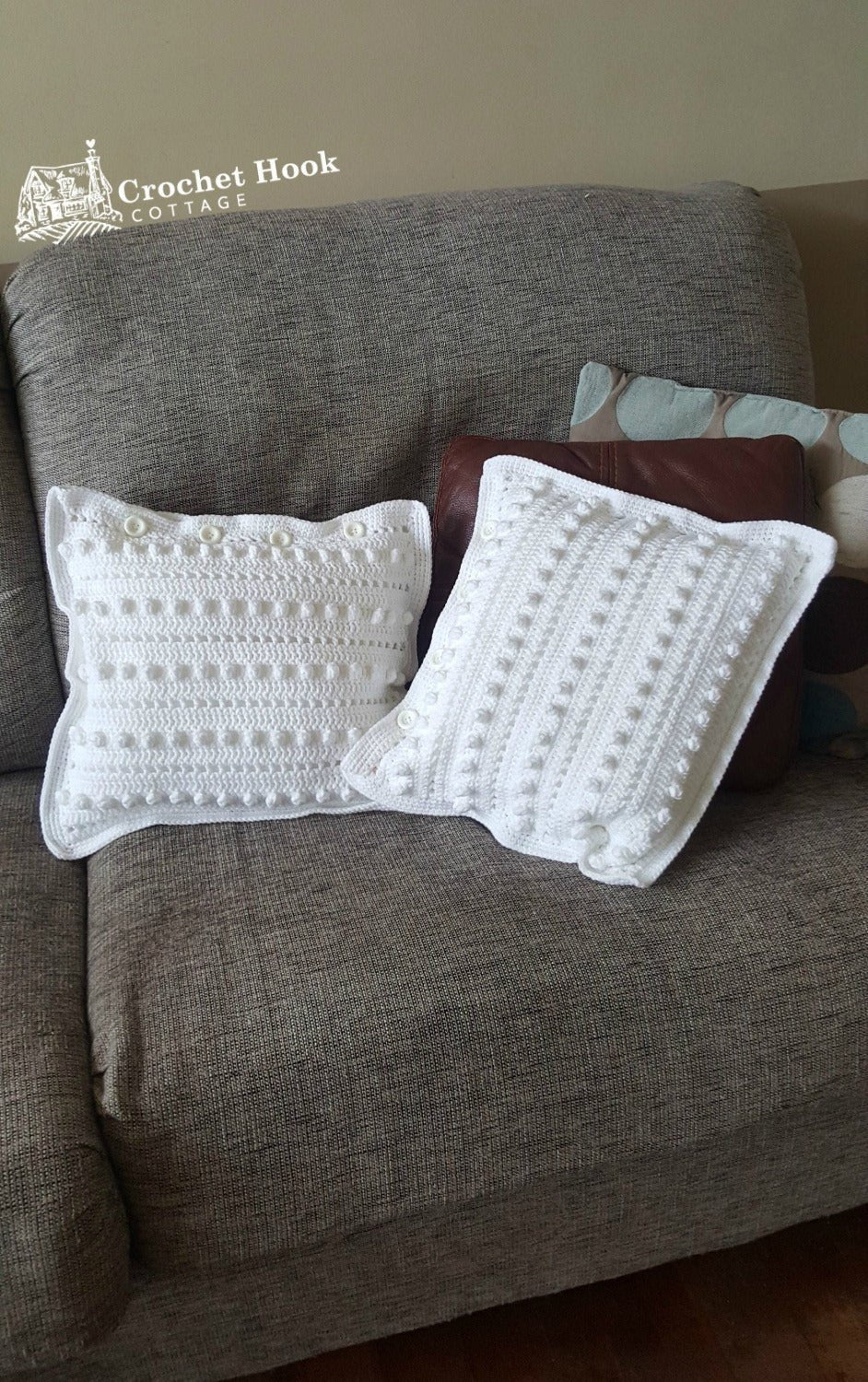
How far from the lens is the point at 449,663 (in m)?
1.10

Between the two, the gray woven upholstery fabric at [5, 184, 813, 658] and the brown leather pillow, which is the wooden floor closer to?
the brown leather pillow

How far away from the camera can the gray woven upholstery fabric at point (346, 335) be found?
1249 mm

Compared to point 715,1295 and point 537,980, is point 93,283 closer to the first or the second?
point 537,980

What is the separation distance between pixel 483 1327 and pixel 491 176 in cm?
151

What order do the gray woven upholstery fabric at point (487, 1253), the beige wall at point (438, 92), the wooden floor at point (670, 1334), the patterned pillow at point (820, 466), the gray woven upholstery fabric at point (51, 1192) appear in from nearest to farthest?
the gray woven upholstery fabric at point (51, 1192)
the gray woven upholstery fabric at point (487, 1253)
the wooden floor at point (670, 1334)
the patterned pillow at point (820, 466)
the beige wall at point (438, 92)

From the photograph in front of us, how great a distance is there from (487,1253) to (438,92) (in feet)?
4.90

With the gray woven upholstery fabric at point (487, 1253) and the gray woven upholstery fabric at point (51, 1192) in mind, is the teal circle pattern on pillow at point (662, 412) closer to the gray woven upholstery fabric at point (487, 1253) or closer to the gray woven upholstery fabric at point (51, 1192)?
the gray woven upholstery fabric at point (487, 1253)

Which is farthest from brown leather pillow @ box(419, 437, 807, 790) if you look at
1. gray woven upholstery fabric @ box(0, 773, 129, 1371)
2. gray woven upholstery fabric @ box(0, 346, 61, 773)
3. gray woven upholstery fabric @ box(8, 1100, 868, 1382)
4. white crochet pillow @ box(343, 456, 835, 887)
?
gray woven upholstery fabric @ box(0, 773, 129, 1371)

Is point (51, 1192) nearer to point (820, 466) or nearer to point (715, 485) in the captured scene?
point (715, 485)

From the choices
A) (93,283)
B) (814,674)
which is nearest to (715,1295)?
(814,674)

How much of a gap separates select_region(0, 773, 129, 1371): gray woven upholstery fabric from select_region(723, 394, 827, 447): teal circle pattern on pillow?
0.94m

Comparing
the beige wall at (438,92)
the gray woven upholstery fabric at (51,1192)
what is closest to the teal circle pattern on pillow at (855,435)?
the beige wall at (438,92)

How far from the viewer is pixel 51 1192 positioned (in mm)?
763

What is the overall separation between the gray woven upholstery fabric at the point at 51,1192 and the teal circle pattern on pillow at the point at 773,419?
94 cm
